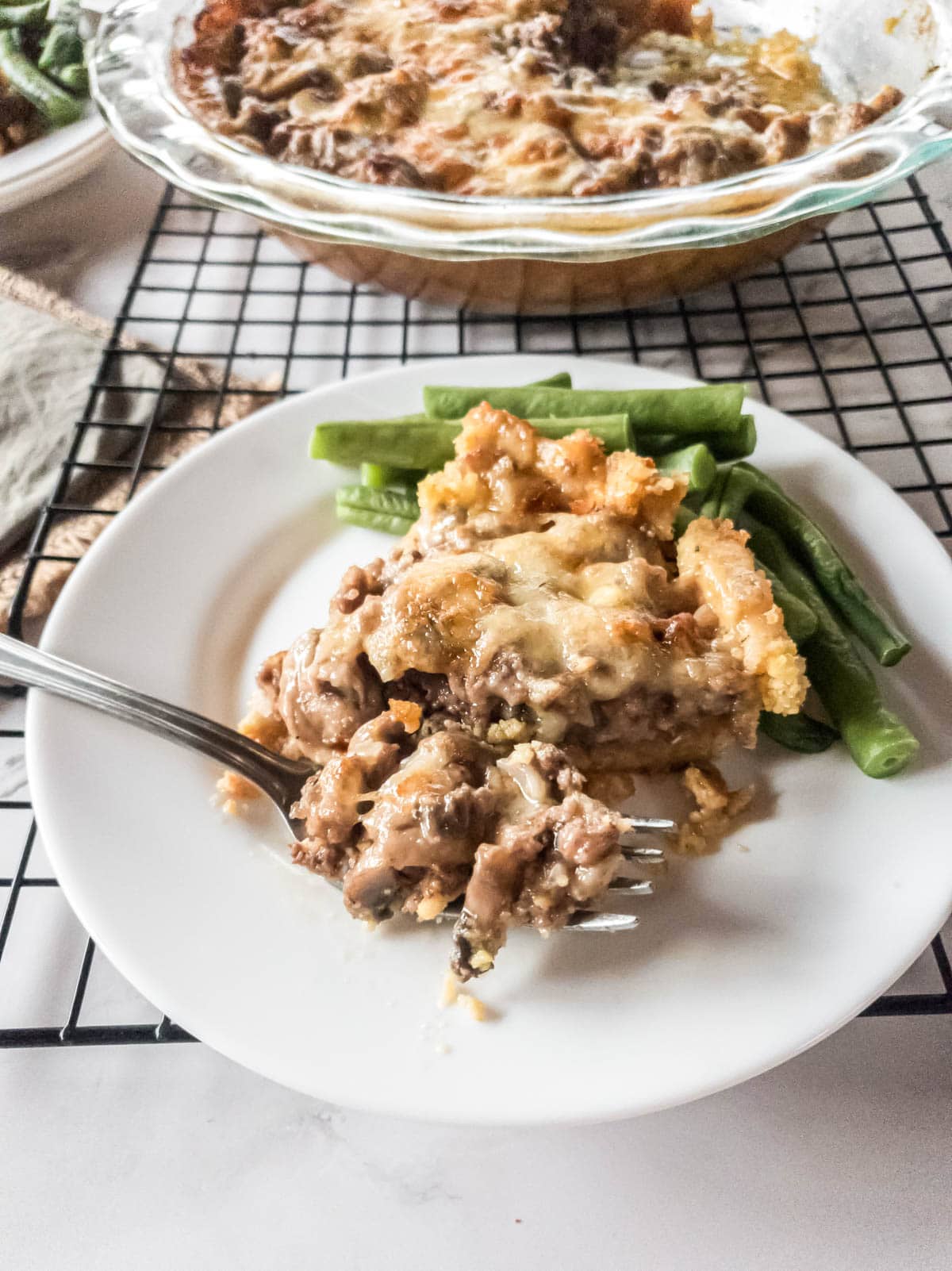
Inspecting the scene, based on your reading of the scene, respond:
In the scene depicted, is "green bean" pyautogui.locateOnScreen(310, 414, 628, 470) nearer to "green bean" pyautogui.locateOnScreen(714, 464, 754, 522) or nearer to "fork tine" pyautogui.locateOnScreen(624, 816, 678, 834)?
"green bean" pyautogui.locateOnScreen(714, 464, 754, 522)

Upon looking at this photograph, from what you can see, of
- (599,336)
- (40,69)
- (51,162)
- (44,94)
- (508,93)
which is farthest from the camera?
(40,69)

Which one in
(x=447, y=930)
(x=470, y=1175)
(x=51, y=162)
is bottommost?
(x=470, y=1175)

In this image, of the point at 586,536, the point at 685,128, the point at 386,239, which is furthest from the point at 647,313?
the point at 586,536

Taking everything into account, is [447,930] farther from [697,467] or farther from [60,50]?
[60,50]

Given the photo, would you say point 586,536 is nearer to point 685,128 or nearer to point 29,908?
point 29,908

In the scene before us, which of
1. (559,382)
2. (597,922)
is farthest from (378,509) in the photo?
(597,922)

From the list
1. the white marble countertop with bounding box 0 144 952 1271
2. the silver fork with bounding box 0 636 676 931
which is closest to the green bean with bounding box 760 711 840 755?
the silver fork with bounding box 0 636 676 931
